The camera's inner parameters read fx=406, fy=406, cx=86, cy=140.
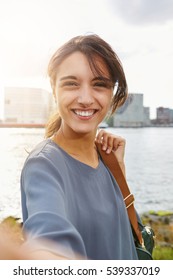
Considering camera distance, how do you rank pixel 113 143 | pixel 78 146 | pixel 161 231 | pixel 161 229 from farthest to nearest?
1. pixel 161 229
2. pixel 161 231
3. pixel 113 143
4. pixel 78 146

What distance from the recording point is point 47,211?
1.63ft

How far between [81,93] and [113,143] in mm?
231

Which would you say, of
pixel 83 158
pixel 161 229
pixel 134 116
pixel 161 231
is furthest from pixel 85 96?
pixel 161 229

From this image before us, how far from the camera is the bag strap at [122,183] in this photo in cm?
79

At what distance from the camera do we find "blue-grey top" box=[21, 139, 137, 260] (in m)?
0.49

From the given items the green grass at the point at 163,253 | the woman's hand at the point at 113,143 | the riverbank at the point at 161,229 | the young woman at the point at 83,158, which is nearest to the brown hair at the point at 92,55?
the young woman at the point at 83,158

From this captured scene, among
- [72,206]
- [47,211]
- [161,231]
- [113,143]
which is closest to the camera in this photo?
[47,211]

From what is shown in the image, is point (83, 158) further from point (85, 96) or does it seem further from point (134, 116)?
point (134, 116)

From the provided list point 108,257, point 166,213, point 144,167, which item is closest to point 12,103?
point 108,257

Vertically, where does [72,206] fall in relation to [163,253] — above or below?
above

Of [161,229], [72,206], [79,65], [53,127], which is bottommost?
[161,229]

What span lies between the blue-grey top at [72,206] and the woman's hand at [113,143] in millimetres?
81

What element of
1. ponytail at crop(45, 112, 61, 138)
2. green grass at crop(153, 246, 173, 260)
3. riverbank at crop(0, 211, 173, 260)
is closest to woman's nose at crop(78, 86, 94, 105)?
ponytail at crop(45, 112, 61, 138)

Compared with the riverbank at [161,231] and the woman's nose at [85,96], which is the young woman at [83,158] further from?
the riverbank at [161,231]
